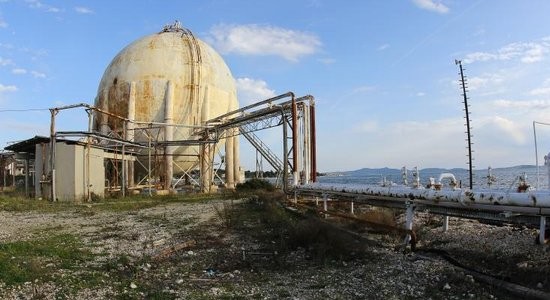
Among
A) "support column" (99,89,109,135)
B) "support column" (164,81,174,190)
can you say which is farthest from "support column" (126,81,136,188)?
"support column" (164,81,174,190)

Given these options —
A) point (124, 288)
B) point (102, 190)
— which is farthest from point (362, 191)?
point (102, 190)

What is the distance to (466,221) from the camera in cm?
1483

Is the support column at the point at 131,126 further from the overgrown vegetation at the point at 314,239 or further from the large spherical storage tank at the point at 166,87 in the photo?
the overgrown vegetation at the point at 314,239

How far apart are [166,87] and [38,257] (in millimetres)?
28789

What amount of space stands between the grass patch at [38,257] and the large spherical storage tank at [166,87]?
25290mm

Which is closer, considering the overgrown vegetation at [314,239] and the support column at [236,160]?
the overgrown vegetation at [314,239]

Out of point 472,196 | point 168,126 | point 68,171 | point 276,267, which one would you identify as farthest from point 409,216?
point 168,126


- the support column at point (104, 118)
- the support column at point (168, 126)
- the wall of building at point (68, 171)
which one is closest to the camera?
the wall of building at point (68, 171)

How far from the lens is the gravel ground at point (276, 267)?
7.77 metres

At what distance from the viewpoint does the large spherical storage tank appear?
38.1 meters

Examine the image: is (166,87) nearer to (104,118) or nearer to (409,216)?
(104,118)

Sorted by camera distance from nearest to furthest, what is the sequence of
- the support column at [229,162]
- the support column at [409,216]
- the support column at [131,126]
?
the support column at [409,216] → the support column at [131,126] → the support column at [229,162]

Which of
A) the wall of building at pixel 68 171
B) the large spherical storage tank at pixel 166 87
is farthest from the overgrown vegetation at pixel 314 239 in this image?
the large spherical storage tank at pixel 166 87

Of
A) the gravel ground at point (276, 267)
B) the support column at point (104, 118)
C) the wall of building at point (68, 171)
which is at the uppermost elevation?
the support column at point (104, 118)
